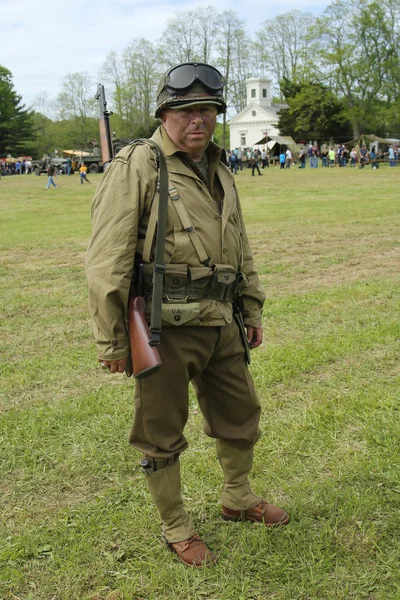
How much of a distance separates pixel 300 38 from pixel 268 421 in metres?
89.4

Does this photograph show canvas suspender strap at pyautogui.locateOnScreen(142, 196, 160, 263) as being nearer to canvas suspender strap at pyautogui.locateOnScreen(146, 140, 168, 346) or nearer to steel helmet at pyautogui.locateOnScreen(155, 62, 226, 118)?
canvas suspender strap at pyautogui.locateOnScreen(146, 140, 168, 346)

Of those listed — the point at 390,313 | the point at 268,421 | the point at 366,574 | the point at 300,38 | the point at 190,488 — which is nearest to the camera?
the point at 366,574

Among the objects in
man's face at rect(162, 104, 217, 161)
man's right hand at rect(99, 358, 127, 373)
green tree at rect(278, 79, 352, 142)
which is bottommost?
man's right hand at rect(99, 358, 127, 373)

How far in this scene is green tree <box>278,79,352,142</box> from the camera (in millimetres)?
64438

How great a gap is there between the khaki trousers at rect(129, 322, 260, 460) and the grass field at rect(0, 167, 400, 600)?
0.53 meters

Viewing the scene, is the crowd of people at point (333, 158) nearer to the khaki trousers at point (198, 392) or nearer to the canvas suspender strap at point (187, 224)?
the khaki trousers at point (198, 392)

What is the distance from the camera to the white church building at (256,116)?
8866cm

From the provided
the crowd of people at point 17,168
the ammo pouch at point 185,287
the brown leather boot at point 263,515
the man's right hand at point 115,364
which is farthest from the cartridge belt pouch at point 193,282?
the crowd of people at point 17,168

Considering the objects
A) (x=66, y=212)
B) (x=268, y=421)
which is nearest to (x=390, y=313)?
(x=268, y=421)

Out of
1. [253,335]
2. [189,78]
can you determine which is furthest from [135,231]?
[253,335]

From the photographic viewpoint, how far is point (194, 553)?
2859 mm

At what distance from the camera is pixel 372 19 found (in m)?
67.8

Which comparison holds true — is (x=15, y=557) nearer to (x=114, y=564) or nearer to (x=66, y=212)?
(x=114, y=564)

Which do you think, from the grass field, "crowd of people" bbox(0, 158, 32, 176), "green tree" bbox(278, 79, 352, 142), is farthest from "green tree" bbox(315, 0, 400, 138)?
the grass field
